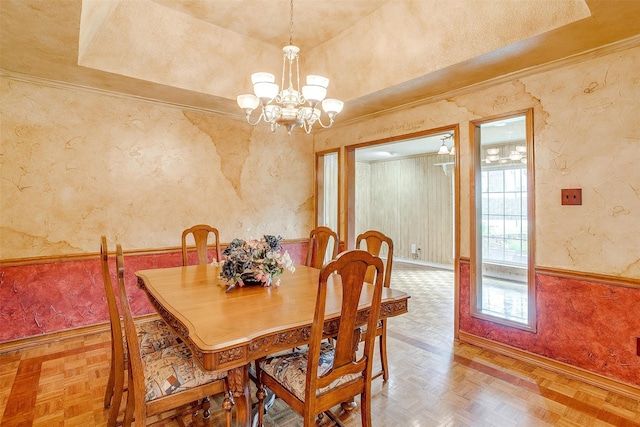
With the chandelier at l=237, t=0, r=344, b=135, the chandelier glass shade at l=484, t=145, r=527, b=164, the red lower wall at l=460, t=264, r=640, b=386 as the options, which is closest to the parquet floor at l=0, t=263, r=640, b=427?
the red lower wall at l=460, t=264, r=640, b=386

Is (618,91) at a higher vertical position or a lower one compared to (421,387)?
higher

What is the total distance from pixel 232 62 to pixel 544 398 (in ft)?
12.7

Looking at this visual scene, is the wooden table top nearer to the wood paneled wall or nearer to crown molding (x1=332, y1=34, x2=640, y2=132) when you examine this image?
crown molding (x1=332, y1=34, x2=640, y2=132)

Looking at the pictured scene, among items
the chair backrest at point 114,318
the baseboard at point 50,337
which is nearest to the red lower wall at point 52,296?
the baseboard at point 50,337

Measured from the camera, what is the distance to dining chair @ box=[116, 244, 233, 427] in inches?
54.0

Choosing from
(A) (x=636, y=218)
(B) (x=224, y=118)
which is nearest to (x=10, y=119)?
(B) (x=224, y=118)

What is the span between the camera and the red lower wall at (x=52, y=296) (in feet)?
9.44

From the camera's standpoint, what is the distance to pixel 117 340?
171cm

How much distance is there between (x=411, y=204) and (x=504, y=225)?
374 centimetres

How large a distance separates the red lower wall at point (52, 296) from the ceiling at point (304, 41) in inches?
69.4

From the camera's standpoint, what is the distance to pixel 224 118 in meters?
4.03

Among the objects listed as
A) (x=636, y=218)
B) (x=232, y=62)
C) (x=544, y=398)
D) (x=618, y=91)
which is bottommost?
(x=544, y=398)

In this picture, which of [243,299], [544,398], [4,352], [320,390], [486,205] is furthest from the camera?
[486,205]

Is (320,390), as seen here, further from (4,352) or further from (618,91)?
(4,352)
